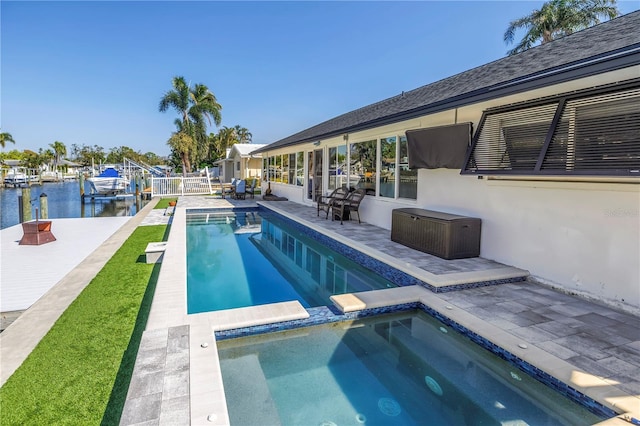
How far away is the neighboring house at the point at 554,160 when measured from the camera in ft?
13.2

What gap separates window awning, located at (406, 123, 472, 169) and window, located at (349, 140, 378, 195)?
6.73 feet

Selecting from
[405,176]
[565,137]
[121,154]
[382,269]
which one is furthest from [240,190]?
[121,154]

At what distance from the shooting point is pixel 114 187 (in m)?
23.0

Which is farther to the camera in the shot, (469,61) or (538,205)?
(469,61)

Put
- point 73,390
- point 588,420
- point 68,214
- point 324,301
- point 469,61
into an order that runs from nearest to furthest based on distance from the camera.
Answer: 1. point 588,420
2. point 73,390
3. point 324,301
4. point 68,214
5. point 469,61

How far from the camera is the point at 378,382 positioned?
10.8 ft

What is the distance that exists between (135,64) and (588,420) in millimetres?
27248

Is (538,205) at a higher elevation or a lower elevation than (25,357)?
higher

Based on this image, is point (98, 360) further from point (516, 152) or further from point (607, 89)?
point (607, 89)

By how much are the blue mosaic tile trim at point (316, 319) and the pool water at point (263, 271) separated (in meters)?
0.77

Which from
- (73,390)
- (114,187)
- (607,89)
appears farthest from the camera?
(114,187)

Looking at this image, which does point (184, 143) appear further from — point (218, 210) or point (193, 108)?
point (218, 210)

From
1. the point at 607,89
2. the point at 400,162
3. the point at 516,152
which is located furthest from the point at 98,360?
the point at 400,162

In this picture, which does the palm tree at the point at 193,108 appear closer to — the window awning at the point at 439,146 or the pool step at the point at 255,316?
the window awning at the point at 439,146
